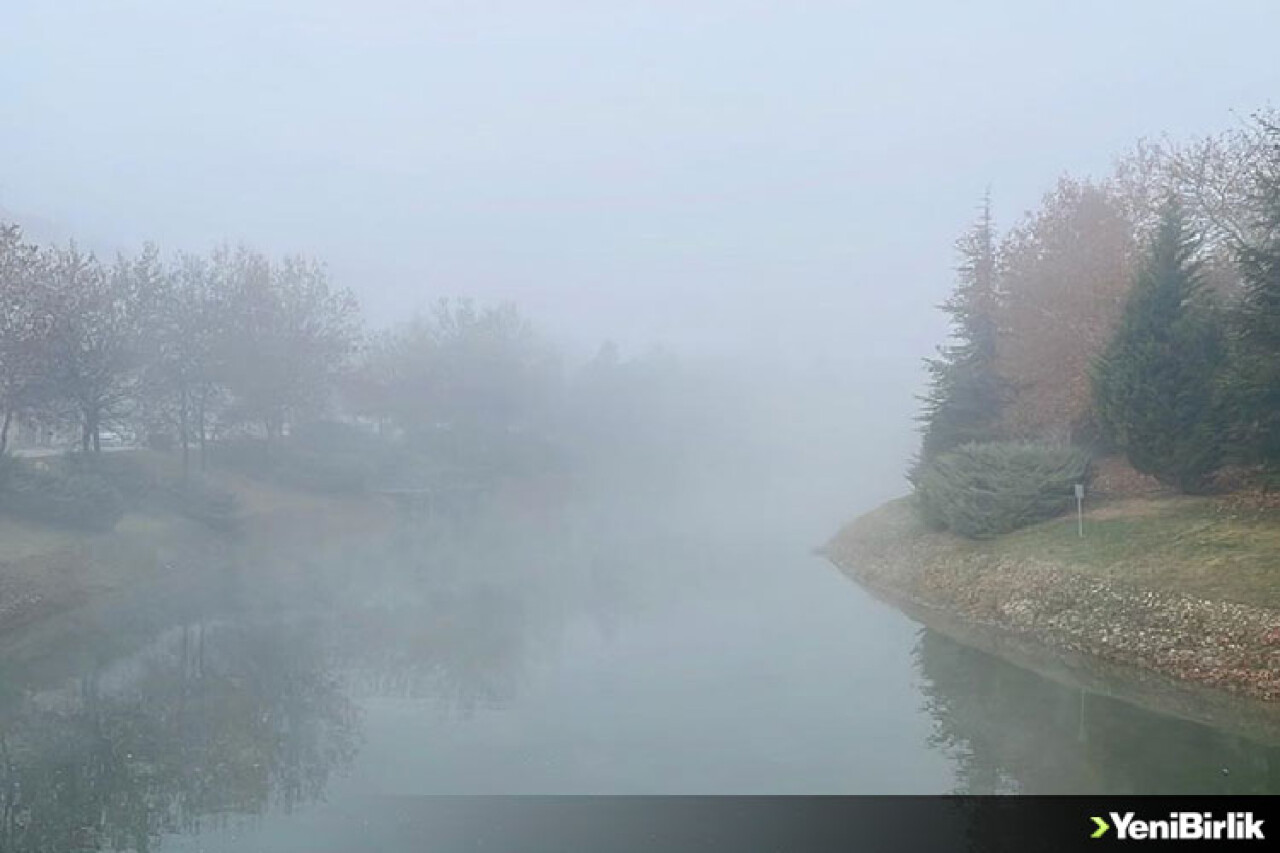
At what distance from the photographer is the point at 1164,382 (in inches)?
971

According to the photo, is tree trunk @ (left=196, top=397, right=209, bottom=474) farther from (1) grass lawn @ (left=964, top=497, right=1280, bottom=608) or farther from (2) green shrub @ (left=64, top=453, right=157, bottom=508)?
(1) grass lawn @ (left=964, top=497, right=1280, bottom=608)

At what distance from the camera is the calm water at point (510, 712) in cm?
1244

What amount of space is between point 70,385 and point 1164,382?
30.3 meters

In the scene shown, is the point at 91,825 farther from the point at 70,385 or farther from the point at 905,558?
the point at 70,385

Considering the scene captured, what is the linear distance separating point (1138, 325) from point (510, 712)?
17.1 metres

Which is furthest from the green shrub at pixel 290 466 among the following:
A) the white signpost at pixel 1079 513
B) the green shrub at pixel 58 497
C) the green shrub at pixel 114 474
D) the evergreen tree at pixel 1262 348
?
the evergreen tree at pixel 1262 348

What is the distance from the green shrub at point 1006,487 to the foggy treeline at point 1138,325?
0.40m

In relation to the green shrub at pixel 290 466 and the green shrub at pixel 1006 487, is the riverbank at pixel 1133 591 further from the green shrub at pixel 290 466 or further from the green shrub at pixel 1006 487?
the green shrub at pixel 290 466

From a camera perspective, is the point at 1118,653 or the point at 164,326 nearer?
the point at 1118,653

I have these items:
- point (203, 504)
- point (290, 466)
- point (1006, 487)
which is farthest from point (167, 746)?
point (290, 466)

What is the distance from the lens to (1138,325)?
2561cm

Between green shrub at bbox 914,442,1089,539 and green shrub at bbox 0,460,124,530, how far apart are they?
23290mm

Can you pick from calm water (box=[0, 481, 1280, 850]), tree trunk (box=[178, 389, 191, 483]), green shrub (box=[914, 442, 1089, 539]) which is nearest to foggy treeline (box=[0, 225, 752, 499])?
tree trunk (box=[178, 389, 191, 483])

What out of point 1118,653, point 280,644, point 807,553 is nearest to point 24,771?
point 280,644
